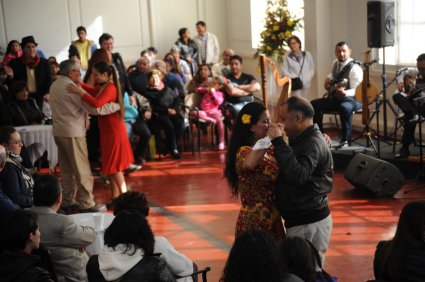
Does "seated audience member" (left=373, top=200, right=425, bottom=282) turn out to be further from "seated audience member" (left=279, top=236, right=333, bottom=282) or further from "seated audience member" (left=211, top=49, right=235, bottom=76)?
"seated audience member" (left=211, top=49, right=235, bottom=76)

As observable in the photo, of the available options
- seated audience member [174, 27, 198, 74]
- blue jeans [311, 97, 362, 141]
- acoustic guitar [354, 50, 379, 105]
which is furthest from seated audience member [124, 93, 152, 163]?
seated audience member [174, 27, 198, 74]

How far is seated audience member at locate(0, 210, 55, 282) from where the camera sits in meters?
3.39

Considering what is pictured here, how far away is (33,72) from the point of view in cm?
1036

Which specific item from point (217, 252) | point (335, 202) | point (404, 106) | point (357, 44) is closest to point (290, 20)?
point (357, 44)

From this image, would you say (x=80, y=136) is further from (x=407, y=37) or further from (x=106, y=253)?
(x=407, y=37)

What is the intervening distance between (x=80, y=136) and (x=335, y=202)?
2.58 m

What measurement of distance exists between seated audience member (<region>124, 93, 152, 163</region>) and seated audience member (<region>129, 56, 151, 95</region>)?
224 millimetres

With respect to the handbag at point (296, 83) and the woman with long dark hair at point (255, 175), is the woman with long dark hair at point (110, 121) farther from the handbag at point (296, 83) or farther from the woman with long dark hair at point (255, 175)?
the handbag at point (296, 83)

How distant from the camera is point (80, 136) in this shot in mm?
7082

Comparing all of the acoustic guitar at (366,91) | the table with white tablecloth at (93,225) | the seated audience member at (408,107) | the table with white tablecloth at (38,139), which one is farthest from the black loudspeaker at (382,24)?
the table with white tablecloth at (93,225)

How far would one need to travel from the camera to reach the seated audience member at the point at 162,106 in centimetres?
997

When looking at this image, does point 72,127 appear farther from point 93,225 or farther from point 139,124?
point 139,124

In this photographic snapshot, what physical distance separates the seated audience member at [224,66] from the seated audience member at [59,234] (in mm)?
6692

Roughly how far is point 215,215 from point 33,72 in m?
4.41
